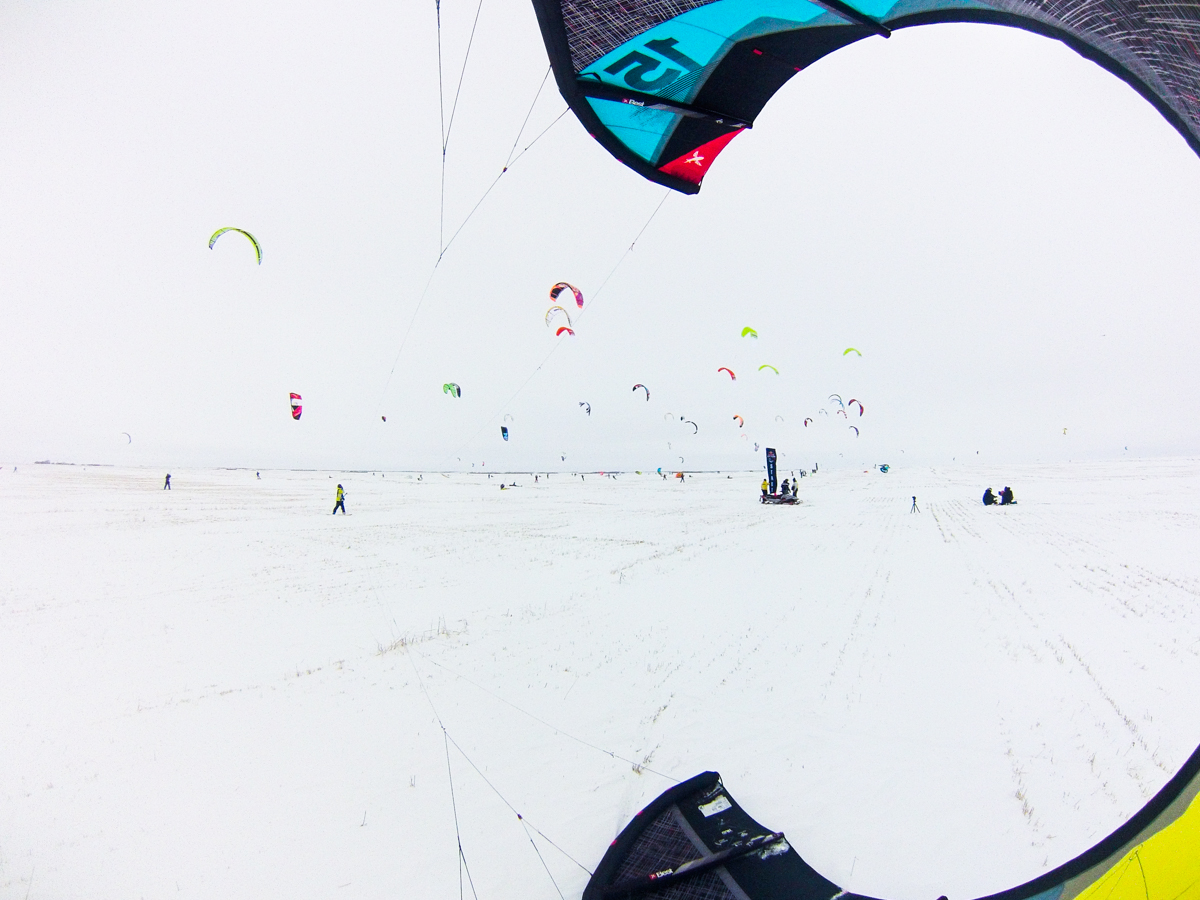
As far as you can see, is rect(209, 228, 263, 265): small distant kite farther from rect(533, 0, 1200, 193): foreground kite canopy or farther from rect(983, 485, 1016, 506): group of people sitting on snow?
rect(983, 485, 1016, 506): group of people sitting on snow

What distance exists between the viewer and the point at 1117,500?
26469 mm

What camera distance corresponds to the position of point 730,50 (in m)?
2.68

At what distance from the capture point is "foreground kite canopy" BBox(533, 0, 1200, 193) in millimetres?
1911

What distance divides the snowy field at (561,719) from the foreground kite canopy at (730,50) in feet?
15.3

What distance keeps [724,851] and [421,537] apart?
1886cm

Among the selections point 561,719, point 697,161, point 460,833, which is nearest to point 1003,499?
point 561,719

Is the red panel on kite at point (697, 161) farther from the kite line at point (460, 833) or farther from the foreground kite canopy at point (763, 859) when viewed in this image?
the kite line at point (460, 833)

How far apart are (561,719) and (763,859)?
2.53m

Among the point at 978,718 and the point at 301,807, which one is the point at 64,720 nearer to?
the point at 301,807

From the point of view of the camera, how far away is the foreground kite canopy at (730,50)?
6.27ft

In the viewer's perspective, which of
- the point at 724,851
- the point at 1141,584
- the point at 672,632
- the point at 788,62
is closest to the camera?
the point at 788,62

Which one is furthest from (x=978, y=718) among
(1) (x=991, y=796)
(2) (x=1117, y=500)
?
(2) (x=1117, y=500)

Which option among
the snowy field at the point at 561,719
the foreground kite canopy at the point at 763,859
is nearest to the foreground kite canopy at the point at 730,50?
the foreground kite canopy at the point at 763,859

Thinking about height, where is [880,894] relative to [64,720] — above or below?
above
